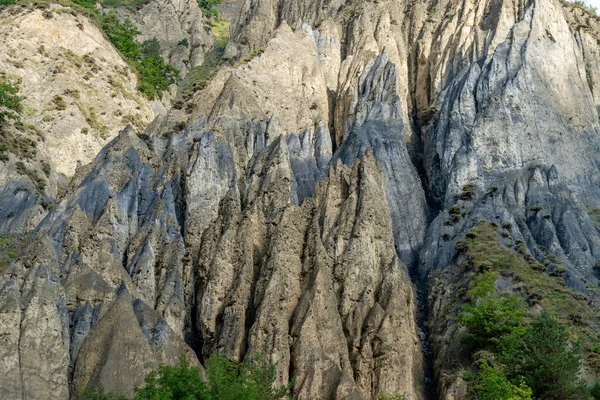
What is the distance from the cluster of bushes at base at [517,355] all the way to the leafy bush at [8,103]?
45571mm

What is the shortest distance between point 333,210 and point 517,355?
16130 mm

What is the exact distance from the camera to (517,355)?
5131cm

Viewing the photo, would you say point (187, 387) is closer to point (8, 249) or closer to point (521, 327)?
point (8, 249)

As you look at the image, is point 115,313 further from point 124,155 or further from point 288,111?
point 288,111

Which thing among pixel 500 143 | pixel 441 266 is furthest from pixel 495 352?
pixel 500 143

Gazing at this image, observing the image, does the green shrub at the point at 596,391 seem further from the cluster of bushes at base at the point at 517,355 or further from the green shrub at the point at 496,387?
the green shrub at the point at 496,387

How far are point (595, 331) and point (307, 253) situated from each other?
1957 cm

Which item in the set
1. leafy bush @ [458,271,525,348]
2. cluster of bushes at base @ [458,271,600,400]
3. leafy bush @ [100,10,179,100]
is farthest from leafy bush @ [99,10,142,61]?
cluster of bushes at base @ [458,271,600,400]

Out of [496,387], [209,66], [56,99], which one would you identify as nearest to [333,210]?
[496,387]

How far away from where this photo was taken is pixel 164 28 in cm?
11306

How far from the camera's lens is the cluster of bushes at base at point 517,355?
48.4 m

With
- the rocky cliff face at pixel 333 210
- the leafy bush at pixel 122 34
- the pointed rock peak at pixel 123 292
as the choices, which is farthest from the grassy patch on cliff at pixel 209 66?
the pointed rock peak at pixel 123 292

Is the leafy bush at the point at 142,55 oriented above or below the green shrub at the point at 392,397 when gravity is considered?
above

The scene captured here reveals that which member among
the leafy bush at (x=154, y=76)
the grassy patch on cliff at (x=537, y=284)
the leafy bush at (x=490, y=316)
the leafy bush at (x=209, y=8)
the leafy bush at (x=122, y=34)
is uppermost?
the leafy bush at (x=209, y=8)
